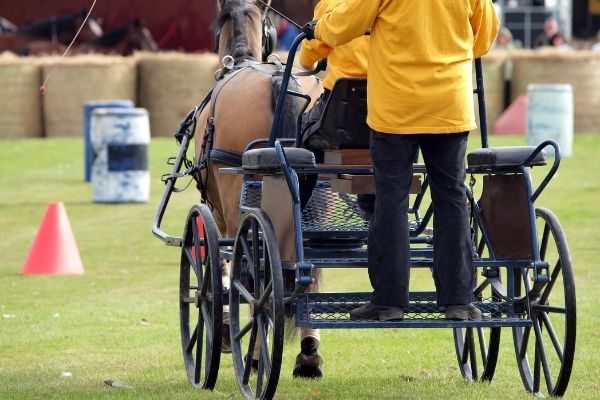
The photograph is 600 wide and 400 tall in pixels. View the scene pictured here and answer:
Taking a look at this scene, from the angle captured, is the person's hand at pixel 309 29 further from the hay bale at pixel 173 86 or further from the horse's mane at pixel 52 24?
the horse's mane at pixel 52 24

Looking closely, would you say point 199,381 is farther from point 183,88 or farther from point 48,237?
point 183,88

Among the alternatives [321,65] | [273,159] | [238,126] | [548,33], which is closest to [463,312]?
[273,159]

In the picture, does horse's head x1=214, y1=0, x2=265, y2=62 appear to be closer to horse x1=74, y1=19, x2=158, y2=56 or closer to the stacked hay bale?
the stacked hay bale

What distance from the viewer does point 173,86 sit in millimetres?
27078

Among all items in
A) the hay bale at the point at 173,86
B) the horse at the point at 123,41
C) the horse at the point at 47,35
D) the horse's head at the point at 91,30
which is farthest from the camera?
the horse's head at the point at 91,30

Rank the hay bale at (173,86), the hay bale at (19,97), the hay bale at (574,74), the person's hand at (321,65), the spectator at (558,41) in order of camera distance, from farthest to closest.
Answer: the spectator at (558,41), the hay bale at (173,86), the hay bale at (574,74), the hay bale at (19,97), the person's hand at (321,65)

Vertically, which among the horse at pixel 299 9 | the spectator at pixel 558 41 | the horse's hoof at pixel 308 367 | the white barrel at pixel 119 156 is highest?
the horse at pixel 299 9

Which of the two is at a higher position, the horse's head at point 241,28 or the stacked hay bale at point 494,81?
the horse's head at point 241,28

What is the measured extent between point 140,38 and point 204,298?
24.5 metres

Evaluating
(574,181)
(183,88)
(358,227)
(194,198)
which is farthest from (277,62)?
(183,88)

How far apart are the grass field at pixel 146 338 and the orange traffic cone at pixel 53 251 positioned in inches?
8.1

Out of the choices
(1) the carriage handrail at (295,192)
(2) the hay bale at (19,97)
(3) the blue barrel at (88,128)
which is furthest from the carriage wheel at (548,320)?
(2) the hay bale at (19,97)

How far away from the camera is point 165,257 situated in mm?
13344

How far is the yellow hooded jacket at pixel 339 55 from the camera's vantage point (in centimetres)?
691
